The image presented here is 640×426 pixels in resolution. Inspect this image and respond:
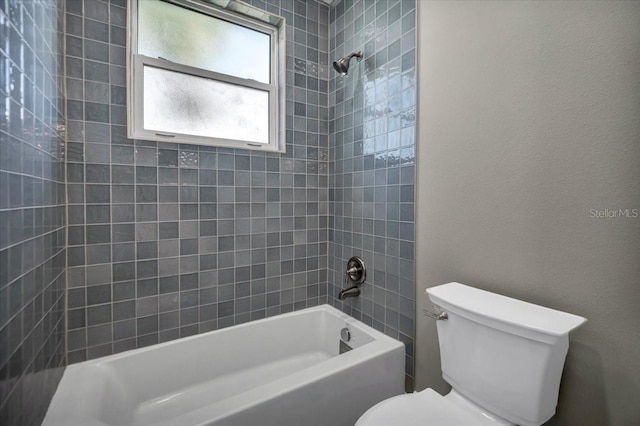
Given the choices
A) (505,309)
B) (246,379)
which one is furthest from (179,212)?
(505,309)

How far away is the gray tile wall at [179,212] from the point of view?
142 centimetres

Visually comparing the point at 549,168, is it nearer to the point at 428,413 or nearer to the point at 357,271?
the point at 428,413

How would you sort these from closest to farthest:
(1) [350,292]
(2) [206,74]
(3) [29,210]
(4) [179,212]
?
(3) [29,210]
(4) [179,212]
(2) [206,74]
(1) [350,292]

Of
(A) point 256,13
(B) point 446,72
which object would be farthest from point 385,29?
(A) point 256,13

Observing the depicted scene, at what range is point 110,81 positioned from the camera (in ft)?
4.80

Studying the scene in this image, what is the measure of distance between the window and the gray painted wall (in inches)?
40.8

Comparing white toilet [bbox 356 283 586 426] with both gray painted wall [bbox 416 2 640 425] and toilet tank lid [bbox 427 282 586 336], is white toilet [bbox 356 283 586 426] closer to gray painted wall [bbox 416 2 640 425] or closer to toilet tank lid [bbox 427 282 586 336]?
toilet tank lid [bbox 427 282 586 336]

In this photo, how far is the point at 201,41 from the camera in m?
1.78

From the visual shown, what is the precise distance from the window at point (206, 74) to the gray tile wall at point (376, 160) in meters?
0.43

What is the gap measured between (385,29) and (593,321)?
1647mm

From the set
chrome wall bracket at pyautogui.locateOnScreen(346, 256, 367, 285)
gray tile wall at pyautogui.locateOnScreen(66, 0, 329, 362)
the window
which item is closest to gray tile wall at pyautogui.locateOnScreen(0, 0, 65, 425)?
gray tile wall at pyautogui.locateOnScreen(66, 0, 329, 362)

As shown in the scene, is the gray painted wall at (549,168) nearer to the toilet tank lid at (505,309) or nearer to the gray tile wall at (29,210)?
the toilet tank lid at (505,309)

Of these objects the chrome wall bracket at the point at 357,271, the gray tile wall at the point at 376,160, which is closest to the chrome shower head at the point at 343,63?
the gray tile wall at the point at 376,160

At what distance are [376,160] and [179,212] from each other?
1160 mm
